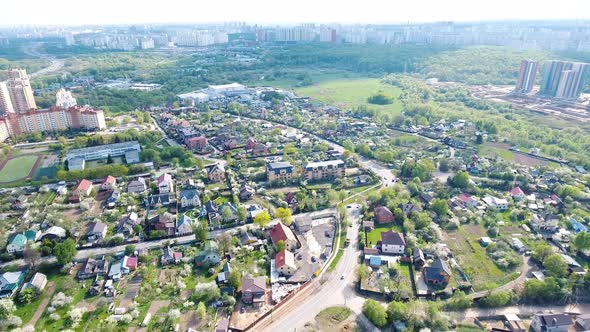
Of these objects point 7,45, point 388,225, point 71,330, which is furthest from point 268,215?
point 7,45

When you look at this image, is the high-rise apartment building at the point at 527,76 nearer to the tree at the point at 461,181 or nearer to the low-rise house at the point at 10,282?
the tree at the point at 461,181

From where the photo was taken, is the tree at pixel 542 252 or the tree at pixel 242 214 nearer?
the tree at pixel 542 252

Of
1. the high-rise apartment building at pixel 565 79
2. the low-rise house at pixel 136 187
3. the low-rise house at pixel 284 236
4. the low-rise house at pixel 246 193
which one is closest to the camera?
the low-rise house at pixel 284 236

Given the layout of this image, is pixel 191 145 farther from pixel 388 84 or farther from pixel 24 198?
pixel 388 84

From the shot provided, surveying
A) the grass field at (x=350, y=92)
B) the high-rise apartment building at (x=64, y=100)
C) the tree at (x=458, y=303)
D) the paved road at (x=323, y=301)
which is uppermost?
the high-rise apartment building at (x=64, y=100)

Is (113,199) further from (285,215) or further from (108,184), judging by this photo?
(285,215)

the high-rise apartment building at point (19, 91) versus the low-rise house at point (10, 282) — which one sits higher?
the high-rise apartment building at point (19, 91)

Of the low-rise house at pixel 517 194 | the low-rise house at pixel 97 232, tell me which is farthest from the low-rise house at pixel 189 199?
the low-rise house at pixel 517 194

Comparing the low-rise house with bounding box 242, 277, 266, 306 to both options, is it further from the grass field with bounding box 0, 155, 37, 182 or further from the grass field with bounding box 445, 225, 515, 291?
the grass field with bounding box 0, 155, 37, 182
